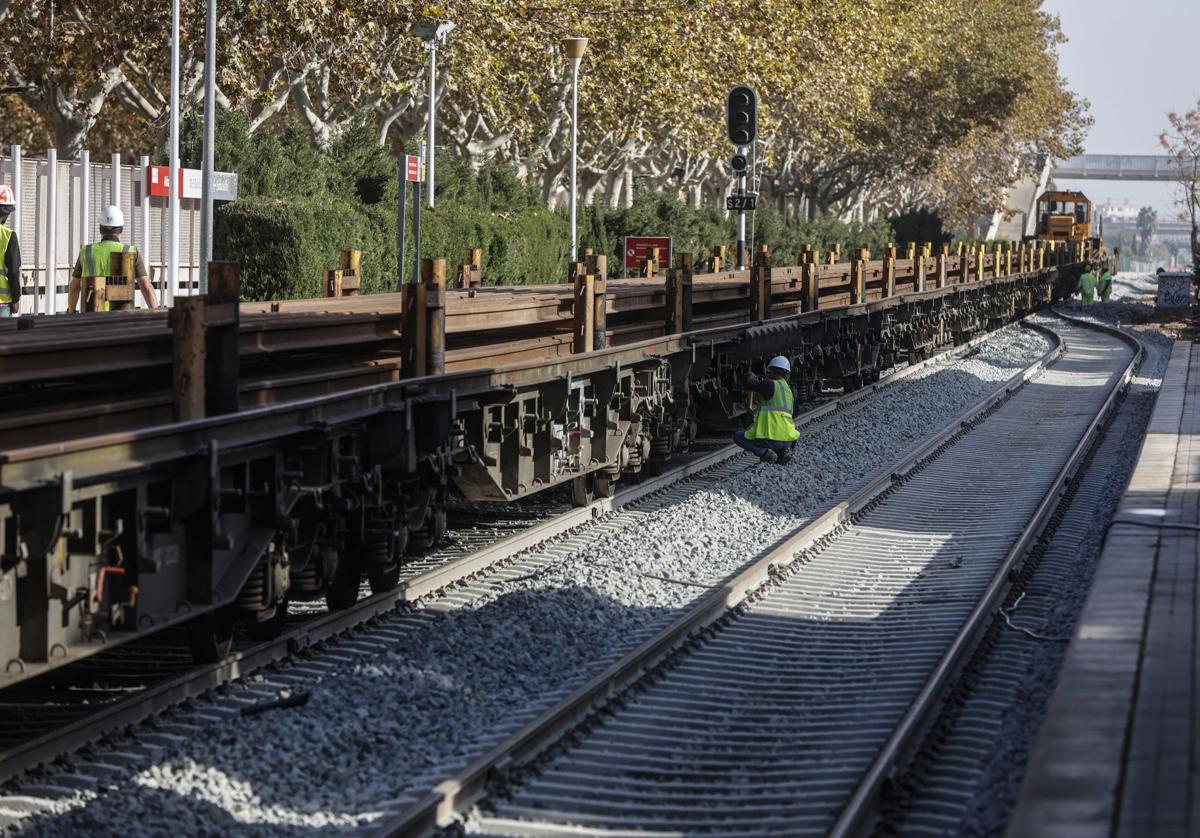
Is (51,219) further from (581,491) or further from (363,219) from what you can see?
(581,491)

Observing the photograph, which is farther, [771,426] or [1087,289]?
[1087,289]

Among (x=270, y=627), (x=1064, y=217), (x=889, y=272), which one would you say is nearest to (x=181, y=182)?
(x=889, y=272)

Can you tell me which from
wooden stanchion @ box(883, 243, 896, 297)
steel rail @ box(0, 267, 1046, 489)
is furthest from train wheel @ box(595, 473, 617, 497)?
wooden stanchion @ box(883, 243, 896, 297)

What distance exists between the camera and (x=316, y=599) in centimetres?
1109

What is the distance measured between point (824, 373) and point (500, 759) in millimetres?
17957

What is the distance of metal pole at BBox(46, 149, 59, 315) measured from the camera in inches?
886

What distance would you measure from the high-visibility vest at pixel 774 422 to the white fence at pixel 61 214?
783 cm

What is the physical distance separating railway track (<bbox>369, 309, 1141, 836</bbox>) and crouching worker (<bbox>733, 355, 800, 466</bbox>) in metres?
1.99

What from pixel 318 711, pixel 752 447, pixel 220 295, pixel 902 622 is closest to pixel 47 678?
pixel 318 711

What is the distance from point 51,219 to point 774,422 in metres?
10.4

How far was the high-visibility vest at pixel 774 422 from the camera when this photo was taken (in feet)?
58.2

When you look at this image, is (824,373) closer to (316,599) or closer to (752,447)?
(752,447)

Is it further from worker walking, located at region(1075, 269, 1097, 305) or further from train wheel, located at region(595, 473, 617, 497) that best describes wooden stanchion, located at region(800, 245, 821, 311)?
worker walking, located at region(1075, 269, 1097, 305)

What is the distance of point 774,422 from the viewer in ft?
58.3
